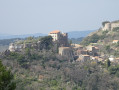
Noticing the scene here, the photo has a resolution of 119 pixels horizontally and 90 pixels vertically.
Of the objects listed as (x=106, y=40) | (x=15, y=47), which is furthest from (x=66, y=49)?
(x=106, y=40)

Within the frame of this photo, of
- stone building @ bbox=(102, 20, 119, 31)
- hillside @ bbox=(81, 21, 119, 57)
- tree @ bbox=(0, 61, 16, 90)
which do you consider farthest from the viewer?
stone building @ bbox=(102, 20, 119, 31)

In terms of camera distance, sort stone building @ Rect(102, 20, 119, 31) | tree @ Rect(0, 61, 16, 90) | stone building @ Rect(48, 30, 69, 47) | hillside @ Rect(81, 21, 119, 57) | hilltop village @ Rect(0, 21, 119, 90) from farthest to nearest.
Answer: stone building @ Rect(102, 20, 119, 31) < hillside @ Rect(81, 21, 119, 57) < stone building @ Rect(48, 30, 69, 47) < hilltop village @ Rect(0, 21, 119, 90) < tree @ Rect(0, 61, 16, 90)

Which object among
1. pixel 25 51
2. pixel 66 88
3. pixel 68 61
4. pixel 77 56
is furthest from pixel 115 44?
pixel 66 88

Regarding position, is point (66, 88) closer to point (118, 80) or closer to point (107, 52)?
point (118, 80)

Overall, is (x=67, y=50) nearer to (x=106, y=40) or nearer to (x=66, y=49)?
(x=66, y=49)

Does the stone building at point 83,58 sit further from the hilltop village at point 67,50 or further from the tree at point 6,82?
the tree at point 6,82

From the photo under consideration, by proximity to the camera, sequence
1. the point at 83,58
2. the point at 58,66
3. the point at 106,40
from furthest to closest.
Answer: the point at 106,40, the point at 83,58, the point at 58,66

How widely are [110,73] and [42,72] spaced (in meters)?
9.18

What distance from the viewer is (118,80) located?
110 feet

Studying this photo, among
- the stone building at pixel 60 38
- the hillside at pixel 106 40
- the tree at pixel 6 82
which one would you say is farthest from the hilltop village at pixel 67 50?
the tree at pixel 6 82

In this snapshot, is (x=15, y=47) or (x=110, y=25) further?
(x=110, y=25)

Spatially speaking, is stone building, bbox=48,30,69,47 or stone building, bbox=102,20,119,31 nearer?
stone building, bbox=48,30,69,47

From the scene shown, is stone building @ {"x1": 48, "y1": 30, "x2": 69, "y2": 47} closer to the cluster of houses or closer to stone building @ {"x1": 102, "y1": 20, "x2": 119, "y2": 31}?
the cluster of houses

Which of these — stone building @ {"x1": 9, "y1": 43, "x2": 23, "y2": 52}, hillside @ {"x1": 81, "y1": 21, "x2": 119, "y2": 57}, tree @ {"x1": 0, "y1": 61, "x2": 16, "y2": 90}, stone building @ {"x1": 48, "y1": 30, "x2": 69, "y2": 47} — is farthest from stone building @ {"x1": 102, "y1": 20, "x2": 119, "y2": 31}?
tree @ {"x1": 0, "y1": 61, "x2": 16, "y2": 90}
